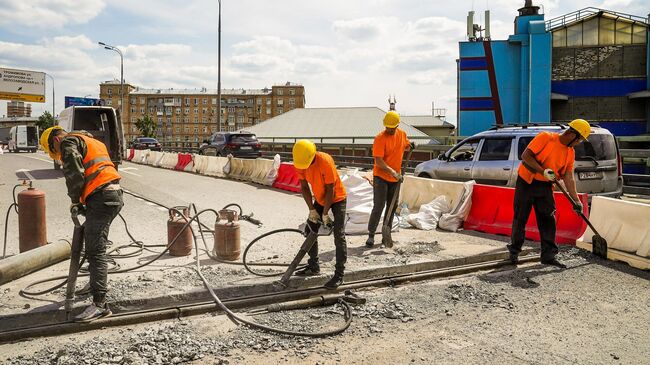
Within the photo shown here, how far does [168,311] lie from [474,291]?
3070mm

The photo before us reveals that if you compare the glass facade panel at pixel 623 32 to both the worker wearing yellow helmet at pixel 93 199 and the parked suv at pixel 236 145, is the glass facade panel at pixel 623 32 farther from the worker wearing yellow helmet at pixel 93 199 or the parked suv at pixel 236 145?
the worker wearing yellow helmet at pixel 93 199

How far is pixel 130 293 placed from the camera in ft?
16.6

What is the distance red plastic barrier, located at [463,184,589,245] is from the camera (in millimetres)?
7637

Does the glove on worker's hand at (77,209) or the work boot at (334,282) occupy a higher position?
the glove on worker's hand at (77,209)

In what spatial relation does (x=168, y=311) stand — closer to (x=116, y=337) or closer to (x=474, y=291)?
(x=116, y=337)

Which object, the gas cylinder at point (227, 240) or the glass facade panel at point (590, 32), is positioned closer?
the gas cylinder at point (227, 240)

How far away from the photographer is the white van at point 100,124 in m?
17.8

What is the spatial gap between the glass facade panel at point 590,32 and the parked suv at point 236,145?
19286mm

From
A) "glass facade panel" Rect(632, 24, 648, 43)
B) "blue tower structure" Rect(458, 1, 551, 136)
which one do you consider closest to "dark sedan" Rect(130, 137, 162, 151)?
"blue tower structure" Rect(458, 1, 551, 136)

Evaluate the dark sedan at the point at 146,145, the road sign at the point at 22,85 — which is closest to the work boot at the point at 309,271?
A: the road sign at the point at 22,85

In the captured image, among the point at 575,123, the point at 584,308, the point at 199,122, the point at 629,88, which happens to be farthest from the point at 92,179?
the point at 199,122

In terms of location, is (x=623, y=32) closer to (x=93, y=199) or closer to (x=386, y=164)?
(x=386, y=164)

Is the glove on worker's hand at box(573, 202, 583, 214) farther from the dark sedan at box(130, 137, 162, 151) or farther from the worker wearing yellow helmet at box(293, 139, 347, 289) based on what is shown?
the dark sedan at box(130, 137, 162, 151)

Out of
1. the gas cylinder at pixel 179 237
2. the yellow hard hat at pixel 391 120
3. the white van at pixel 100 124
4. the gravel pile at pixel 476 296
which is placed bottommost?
the gravel pile at pixel 476 296
